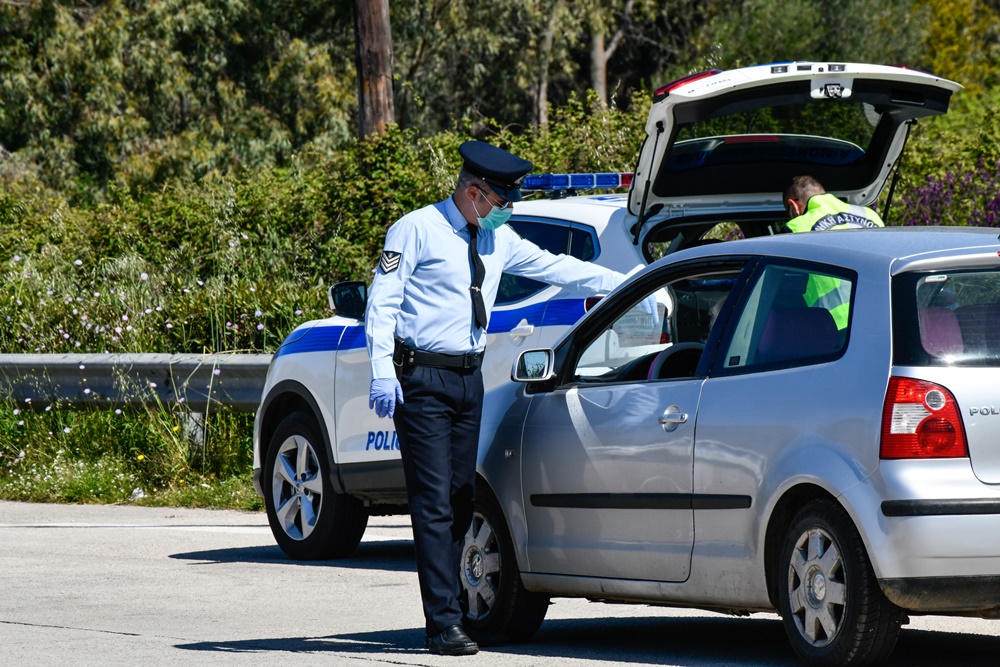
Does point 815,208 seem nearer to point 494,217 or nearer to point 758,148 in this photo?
point 758,148

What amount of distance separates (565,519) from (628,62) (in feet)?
119

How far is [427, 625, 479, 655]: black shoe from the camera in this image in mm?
5941

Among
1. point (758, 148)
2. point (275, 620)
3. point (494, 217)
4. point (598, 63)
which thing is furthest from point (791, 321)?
point (598, 63)

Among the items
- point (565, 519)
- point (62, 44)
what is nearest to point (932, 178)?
point (565, 519)

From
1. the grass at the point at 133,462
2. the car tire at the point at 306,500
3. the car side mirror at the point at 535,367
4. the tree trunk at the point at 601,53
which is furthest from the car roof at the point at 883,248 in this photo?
the tree trunk at the point at 601,53

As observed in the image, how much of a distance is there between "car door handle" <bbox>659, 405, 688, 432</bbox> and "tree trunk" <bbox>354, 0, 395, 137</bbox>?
12.5 m

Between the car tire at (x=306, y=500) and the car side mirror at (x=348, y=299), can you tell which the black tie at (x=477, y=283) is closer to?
the car side mirror at (x=348, y=299)

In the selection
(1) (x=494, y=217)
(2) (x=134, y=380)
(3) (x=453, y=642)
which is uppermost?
(1) (x=494, y=217)

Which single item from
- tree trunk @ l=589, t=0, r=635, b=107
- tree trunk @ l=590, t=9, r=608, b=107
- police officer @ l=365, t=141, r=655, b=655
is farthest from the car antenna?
tree trunk @ l=590, t=9, r=608, b=107

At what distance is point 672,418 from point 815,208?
2686 millimetres

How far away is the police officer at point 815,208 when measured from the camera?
7.91 m

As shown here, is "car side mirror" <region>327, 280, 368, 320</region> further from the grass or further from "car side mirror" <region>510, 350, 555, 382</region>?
the grass

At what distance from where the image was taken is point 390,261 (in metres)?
6.14

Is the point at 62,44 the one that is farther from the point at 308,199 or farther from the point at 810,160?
the point at 810,160
